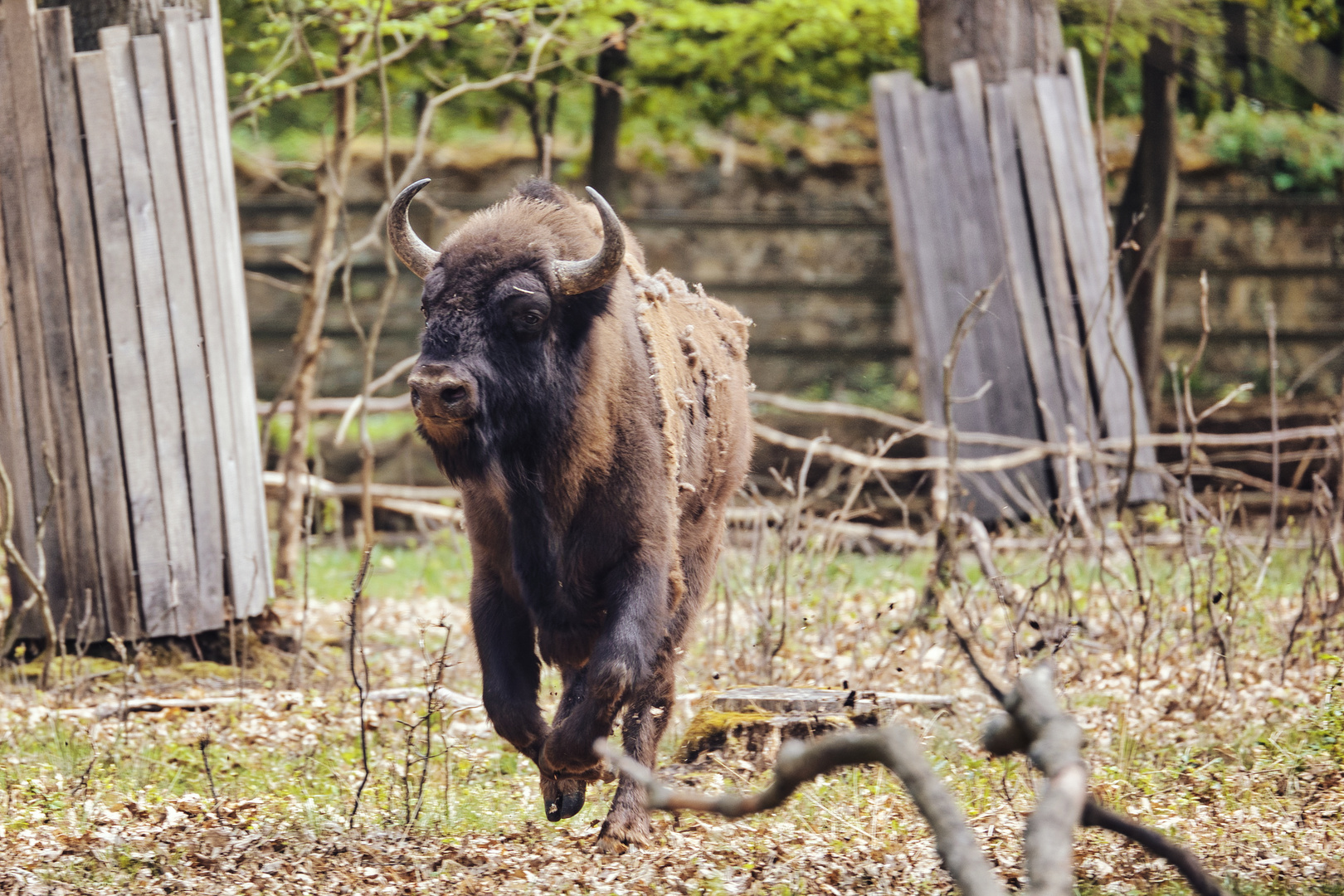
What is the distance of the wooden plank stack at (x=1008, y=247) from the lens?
30.3 feet

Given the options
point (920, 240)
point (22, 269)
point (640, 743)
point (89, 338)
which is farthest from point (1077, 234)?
point (22, 269)

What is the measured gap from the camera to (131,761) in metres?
5.31

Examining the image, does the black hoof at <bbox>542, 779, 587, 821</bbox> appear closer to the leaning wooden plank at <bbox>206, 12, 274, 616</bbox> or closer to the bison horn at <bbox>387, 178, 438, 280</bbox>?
the bison horn at <bbox>387, 178, 438, 280</bbox>

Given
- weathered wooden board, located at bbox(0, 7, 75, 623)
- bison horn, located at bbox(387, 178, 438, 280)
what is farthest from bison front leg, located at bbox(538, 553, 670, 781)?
weathered wooden board, located at bbox(0, 7, 75, 623)

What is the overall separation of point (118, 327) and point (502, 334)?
2829 millimetres

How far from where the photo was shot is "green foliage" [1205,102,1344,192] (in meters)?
14.3

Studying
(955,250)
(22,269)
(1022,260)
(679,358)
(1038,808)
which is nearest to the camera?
(1038,808)

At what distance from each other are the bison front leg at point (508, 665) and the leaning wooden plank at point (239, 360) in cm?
220

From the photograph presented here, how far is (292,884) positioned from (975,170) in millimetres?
7047

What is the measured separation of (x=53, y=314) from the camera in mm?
6348

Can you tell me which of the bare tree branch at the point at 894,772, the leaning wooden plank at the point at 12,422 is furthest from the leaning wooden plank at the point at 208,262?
the bare tree branch at the point at 894,772

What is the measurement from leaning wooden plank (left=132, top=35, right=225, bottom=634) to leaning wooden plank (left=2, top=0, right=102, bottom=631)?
45cm

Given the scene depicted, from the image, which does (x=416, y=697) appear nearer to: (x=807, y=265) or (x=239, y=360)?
(x=239, y=360)

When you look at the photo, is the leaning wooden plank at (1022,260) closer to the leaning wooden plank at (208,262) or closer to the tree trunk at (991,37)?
the tree trunk at (991,37)
